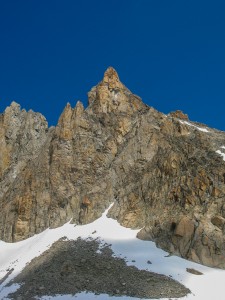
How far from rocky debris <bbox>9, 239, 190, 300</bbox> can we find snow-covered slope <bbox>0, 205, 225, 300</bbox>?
1076mm

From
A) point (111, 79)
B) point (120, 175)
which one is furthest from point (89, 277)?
point (111, 79)

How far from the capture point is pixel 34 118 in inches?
3258

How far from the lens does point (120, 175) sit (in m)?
60.6

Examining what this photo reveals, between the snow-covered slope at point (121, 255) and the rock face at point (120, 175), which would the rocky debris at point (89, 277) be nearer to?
the snow-covered slope at point (121, 255)

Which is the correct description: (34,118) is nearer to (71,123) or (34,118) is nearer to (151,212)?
(71,123)

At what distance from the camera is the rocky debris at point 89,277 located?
34.5 metres

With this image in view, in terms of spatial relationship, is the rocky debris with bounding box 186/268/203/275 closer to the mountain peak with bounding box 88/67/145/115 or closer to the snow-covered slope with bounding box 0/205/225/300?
the snow-covered slope with bounding box 0/205/225/300

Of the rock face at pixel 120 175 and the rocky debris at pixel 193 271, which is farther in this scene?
the rock face at pixel 120 175

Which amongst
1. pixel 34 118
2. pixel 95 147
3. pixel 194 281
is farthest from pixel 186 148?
pixel 34 118

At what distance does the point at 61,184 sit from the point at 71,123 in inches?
455

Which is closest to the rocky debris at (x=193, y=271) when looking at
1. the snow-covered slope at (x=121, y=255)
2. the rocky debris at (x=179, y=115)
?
the snow-covered slope at (x=121, y=255)

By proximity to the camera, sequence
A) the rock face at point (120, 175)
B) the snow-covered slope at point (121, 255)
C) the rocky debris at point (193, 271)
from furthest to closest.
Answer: the rock face at point (120, 175), the rocky debris at point (193, 271), the snow-covered slope at point (121, 255)

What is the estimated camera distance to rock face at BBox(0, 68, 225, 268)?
46.1 meters

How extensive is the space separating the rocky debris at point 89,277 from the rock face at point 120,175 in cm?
711
